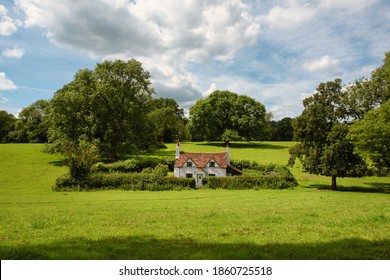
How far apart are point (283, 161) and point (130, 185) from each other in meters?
35.9

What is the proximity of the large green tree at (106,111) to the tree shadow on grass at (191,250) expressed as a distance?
4865 centimetres

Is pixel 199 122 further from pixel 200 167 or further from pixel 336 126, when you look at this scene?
pixel 336 126

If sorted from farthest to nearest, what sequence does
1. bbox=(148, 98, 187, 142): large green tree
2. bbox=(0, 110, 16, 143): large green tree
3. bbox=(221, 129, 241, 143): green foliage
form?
bbox=(0, 110, 16, 143): large green tree < bbox=(148, 98, 187, 142): large green tree < bbox=(221, 129, 241, 143): green foliage

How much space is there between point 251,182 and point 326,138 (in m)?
11.5

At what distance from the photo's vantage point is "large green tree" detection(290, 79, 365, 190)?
39.1m

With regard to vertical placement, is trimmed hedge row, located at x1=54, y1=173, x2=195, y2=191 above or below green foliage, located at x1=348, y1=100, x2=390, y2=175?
below

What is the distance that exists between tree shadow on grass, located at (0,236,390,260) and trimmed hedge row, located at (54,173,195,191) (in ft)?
101

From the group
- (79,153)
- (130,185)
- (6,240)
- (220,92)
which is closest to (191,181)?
(130,185)

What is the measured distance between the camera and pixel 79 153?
43.1m

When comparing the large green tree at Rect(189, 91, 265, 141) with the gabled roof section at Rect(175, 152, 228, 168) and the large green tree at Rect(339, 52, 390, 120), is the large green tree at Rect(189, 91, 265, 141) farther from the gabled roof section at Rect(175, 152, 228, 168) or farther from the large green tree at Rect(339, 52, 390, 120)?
the large green tree at Rect(339, 52, 390, 120)

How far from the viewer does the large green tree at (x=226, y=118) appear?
94000 millimetres

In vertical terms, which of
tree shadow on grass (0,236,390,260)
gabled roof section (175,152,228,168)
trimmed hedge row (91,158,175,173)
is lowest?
trimmed hedge row (91,158,175,173)

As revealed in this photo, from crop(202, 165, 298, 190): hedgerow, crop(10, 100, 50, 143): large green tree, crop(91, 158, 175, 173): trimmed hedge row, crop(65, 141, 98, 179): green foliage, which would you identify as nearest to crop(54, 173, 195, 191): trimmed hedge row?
crop(65, 141, 98, 179): green foliage

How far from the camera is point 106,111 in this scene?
59.8 metres
